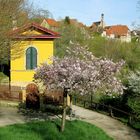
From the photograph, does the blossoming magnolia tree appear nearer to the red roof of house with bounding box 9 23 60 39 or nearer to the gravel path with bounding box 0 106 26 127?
the gravel path with bounding box 0 106 26 127

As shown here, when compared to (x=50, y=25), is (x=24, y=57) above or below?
below

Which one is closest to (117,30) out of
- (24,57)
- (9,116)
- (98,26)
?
(98,26)

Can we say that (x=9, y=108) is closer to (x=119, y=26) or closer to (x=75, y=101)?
(x=75, y=101)

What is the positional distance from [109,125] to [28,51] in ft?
39.7

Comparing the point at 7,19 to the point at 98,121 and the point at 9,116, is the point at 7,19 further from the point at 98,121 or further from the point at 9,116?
the point at 98,121

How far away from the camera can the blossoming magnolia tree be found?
57.8 feet

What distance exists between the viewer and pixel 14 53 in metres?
30.5

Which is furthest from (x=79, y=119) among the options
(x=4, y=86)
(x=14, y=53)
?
(x=14, y=53)

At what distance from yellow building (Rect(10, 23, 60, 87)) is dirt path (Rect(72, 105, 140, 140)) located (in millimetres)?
7352

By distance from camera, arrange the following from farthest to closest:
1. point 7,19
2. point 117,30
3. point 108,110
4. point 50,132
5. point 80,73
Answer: point 117,30 < point 7,19 < point 108,110 < point 50,132 < point 80,73

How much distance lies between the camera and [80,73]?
17562 mm

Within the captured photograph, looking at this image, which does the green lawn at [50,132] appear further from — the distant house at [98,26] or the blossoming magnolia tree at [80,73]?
the distant house at [98,26]

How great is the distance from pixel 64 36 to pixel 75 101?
28.7 m

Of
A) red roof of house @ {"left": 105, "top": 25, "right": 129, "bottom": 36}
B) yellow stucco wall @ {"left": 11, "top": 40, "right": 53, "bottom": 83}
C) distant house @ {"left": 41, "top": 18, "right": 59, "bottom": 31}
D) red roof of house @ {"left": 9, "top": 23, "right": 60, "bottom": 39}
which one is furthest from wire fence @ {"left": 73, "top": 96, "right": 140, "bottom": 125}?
red roof of house @ {"left": 105, "top": 25, "right": 129, "bottom": 36}
